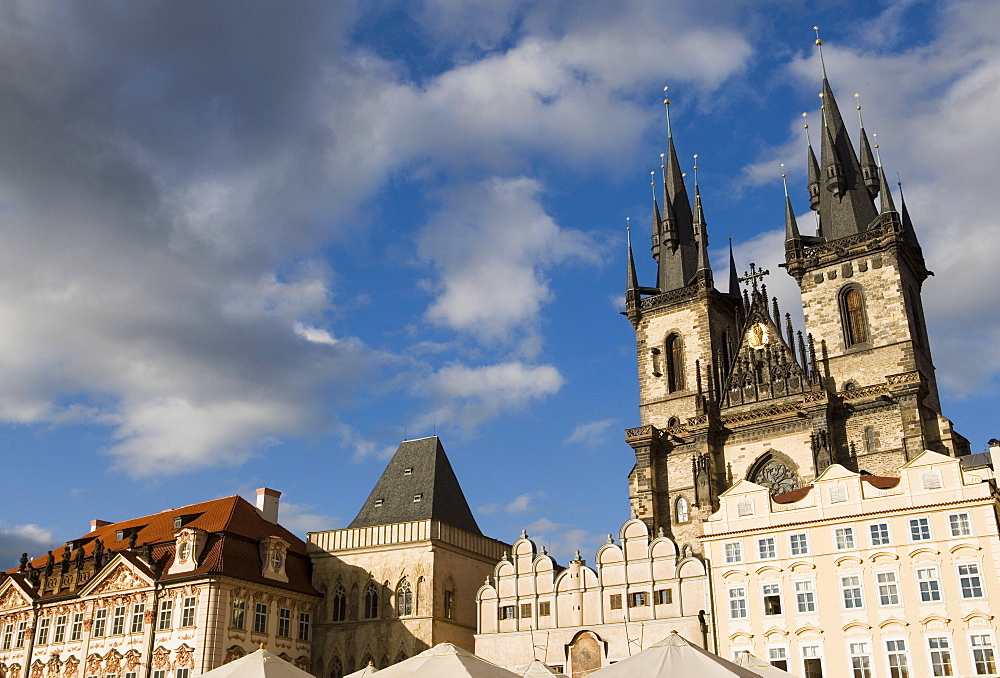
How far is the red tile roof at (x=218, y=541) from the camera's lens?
43438 millimetres

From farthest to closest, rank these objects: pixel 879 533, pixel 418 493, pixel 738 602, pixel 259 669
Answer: pixel 418 493
pixel 738 602
pixel 879 533
pixel 259 669

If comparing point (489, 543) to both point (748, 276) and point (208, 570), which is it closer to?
point (208, 570)

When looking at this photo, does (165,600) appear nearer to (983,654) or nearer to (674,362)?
(674,362)

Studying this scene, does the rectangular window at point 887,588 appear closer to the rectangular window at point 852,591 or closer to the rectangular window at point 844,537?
the rectangular window at point 852,591

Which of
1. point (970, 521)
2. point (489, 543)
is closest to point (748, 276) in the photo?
point (489, 543)

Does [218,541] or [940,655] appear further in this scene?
[218,541]

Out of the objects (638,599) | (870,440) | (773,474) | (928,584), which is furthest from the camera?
(773,474)

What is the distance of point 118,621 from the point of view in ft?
146

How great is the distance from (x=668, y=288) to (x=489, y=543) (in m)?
21.2

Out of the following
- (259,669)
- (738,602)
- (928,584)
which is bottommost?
(259,669)

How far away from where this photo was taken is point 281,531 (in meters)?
49.9

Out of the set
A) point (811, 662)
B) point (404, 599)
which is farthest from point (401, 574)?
point (811, 662)

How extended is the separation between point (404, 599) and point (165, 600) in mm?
10667

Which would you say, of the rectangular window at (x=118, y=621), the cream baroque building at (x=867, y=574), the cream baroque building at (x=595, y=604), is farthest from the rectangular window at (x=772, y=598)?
the rectangular window at (x=118, y=621)
